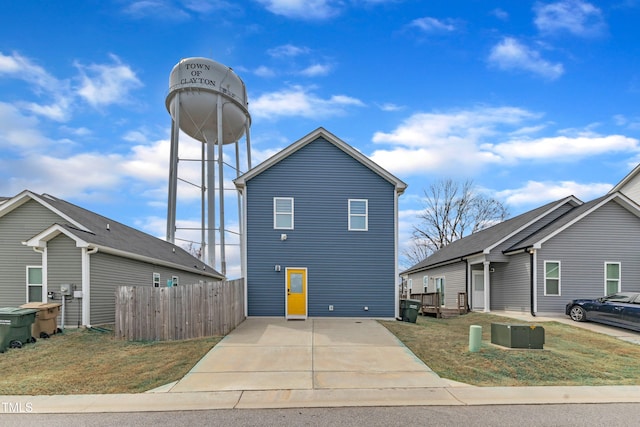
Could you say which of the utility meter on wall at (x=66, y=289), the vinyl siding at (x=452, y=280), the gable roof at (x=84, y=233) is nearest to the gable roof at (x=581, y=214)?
the vinyl siding at (x=452, y=280)

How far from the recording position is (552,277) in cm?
1822

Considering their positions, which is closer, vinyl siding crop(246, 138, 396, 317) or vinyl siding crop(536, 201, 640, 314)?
vinyl siding crop(246, 138, 396, 317)

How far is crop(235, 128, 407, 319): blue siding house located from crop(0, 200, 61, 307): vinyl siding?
7065mm

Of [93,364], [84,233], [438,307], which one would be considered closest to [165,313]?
[93,364]

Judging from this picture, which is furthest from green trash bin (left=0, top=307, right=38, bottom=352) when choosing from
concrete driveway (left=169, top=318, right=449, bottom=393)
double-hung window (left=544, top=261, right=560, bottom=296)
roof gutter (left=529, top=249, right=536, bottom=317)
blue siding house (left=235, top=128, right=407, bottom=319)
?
double-hung window (left=544, top=261, right=560, bottom=296)

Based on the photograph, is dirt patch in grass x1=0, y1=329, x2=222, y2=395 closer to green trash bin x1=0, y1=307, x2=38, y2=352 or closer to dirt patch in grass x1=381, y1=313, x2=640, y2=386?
green trash bin x1=0, y1=307, x2=38, y2=352

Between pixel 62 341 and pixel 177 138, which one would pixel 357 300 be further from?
pixel 177 138

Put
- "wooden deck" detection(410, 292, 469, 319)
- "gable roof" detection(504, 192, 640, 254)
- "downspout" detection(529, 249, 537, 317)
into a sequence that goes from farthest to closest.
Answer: "wooden deck" detection(410, 292, 469, 319), "gable roof" detection(504, 192, 640, 254), "downspout" detection(529, 249, 537, 317)

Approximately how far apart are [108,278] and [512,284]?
1751cm

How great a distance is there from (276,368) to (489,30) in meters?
11.8

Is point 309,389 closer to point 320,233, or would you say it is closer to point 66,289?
point 320,233

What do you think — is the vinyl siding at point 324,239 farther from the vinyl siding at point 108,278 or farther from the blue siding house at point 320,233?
the vinyl siding at point 108,278

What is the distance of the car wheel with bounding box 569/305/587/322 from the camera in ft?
53.6

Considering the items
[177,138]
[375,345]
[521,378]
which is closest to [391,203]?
[375,345]
